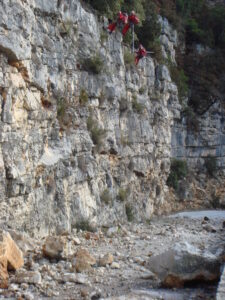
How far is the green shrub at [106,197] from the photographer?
13.8 metres

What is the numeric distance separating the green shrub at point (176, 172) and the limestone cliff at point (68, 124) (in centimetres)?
385

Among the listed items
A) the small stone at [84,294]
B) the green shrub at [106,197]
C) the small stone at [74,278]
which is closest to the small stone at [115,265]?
the small stone at [74,278]

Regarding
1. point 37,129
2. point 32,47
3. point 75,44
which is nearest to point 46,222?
point 37,129

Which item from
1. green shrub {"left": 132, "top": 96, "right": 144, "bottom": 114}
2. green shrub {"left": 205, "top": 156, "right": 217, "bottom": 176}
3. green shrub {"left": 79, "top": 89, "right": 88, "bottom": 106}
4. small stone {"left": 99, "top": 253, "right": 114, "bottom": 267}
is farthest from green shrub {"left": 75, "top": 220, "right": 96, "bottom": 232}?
green shrub {"left": 205, "top": 156, "right": 217, "bottom": 176}

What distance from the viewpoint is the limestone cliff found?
29.6ft

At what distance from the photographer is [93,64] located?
1395 centimetres

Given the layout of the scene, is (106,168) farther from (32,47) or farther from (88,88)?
(32,47)

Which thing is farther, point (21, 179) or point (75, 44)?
point (75, 44)

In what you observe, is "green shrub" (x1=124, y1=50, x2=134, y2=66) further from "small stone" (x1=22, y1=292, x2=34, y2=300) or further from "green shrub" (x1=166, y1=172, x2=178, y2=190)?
"small stone" (x1=22, y1=292, x2=34, y2=300)

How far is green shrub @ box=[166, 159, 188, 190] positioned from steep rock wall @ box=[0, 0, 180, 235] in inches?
169

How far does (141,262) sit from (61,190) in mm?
3901

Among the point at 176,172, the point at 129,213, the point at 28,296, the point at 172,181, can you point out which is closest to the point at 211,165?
the point at 176,172

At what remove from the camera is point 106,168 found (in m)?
14.5

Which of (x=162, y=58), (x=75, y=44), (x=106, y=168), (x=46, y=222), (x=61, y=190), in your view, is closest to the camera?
(x=46, y=222)
